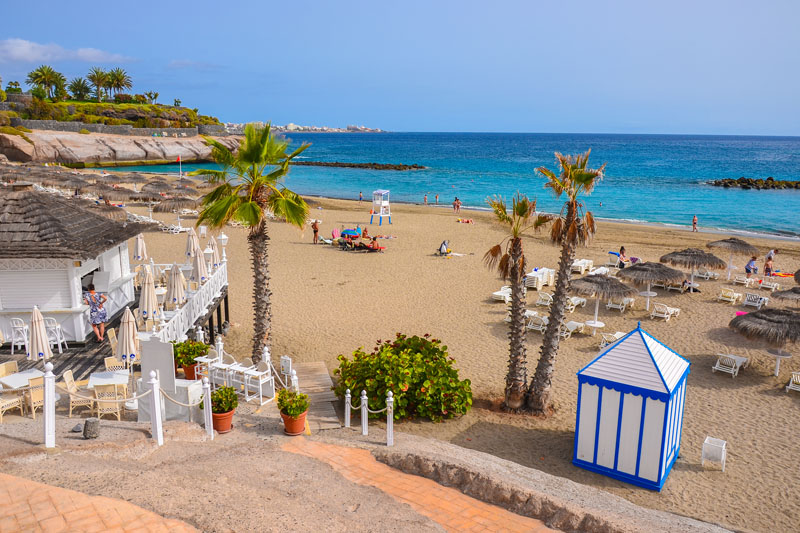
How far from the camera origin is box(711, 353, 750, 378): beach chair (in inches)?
573

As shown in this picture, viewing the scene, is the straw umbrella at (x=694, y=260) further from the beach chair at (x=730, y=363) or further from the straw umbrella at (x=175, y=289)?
the straw umbrella at (x=175, y=289)

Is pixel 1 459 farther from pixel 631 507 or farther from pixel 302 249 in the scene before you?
pixel 302 249

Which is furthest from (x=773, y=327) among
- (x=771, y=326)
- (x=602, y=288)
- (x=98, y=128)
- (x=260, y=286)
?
(x=98, y=128)

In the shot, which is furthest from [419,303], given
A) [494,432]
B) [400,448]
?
[400,448]

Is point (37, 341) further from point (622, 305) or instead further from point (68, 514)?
point (622, 305)

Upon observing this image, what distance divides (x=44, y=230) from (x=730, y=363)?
16583mm

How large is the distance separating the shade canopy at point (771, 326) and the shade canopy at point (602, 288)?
10.1ft

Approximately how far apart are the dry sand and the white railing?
1.72 m

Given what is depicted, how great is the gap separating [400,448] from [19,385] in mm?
6527

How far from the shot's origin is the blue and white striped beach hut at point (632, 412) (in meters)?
9.66

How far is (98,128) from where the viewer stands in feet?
279

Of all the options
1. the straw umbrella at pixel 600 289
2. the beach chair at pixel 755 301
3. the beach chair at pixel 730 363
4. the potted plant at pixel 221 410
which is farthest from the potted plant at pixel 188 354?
the beach chair at pixel 755 301

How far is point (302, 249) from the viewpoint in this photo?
30.0 metres

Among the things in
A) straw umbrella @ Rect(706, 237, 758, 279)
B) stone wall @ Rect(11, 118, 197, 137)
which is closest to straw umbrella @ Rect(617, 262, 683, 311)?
Result: straw umbrella @ Rect(706, 237, 758, 279)
